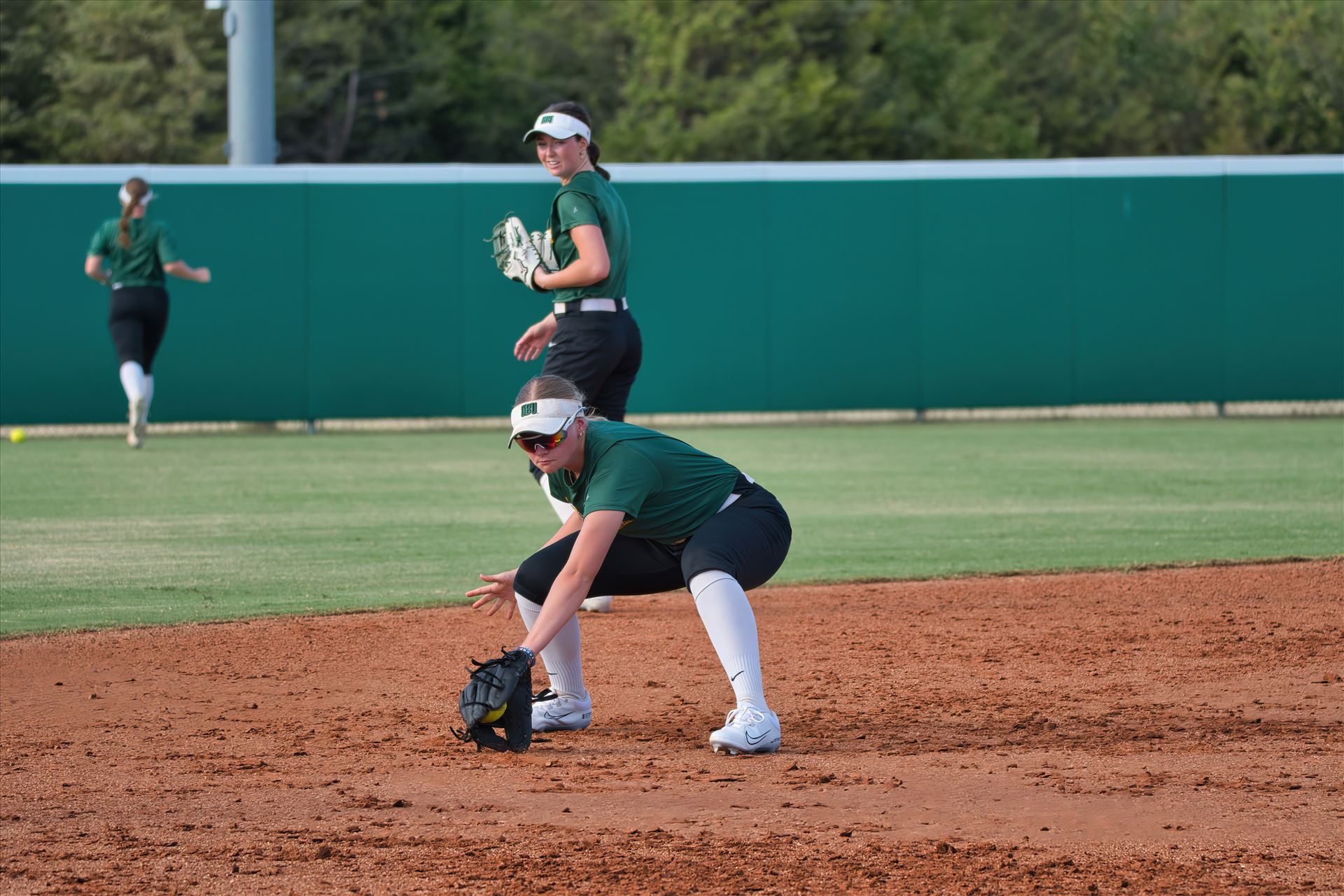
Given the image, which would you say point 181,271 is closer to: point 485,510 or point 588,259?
point 485,510

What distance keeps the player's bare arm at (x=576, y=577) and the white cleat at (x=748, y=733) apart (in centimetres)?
59

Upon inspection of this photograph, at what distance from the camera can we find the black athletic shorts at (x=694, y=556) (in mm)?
4648

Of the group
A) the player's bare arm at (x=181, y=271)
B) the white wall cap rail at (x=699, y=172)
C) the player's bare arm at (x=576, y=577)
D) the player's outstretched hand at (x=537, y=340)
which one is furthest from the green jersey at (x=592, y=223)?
the white wall cap rail at (x=699, y=172)

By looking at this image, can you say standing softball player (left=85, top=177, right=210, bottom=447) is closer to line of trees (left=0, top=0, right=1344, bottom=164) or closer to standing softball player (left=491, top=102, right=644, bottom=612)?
standing softball player (left=491, top=102, right=644, bottom=612)

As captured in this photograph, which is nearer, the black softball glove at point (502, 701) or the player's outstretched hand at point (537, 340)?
the black softball glove at point (502, 701)

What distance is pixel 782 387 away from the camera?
53.0 feet

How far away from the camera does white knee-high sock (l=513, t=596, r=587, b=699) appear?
16.2 feet

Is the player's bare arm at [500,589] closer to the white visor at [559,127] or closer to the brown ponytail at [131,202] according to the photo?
the white visor at [559,127]

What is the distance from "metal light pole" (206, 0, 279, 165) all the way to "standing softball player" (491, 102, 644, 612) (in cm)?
1116

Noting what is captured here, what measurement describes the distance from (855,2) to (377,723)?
1221 inches

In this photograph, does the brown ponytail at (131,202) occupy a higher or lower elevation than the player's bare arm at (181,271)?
higher

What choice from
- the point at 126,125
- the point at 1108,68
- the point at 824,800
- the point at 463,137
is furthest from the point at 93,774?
the point at 1108,68

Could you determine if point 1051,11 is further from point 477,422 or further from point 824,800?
point 824,800

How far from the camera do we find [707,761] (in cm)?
460
